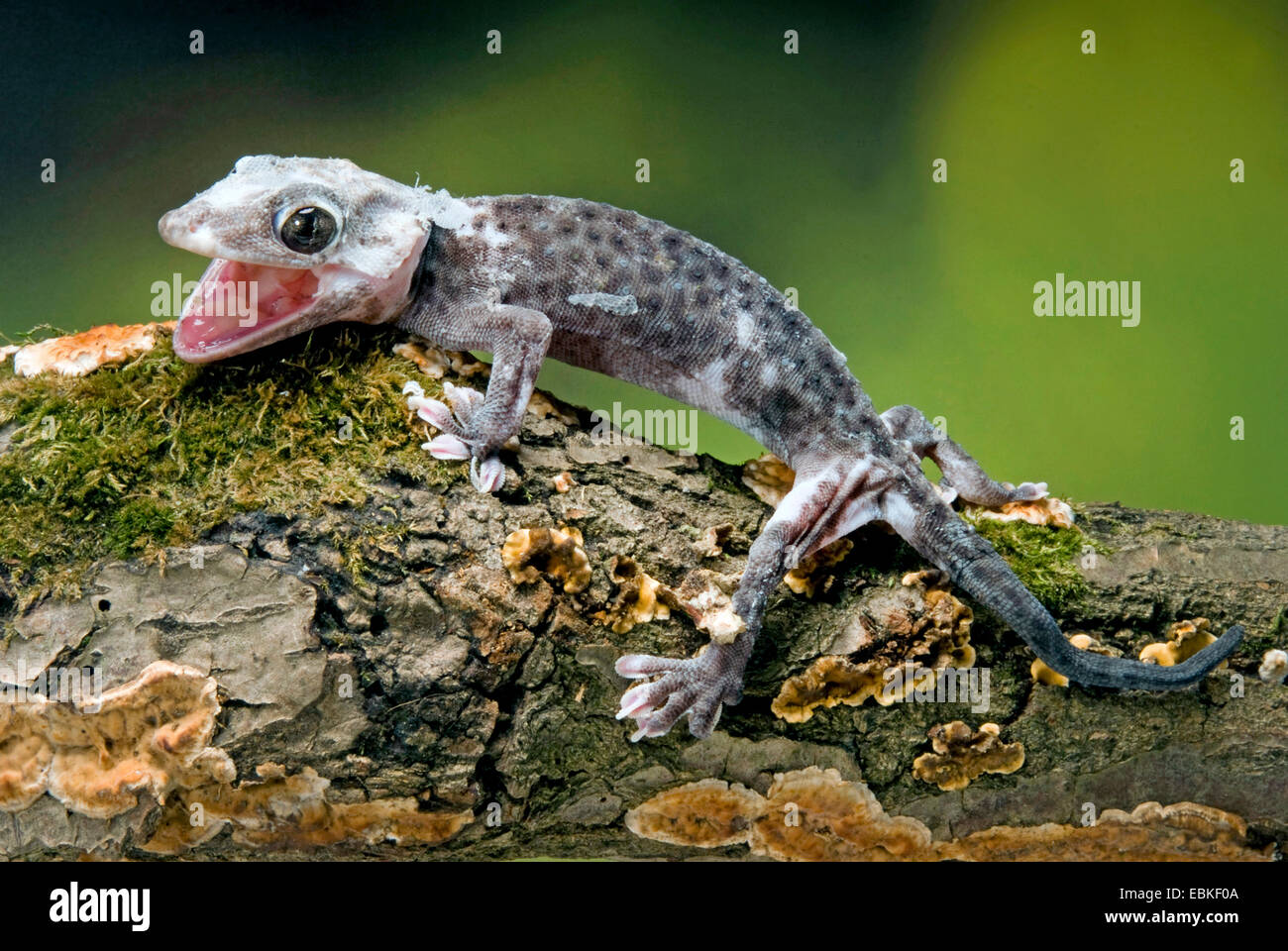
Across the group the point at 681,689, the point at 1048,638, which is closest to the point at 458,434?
the point at 681,689

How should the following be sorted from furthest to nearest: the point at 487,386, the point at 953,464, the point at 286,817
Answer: the point at 953,464 → the point at 487,386 → the point at 286,817

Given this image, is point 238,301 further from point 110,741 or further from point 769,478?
point 769,478

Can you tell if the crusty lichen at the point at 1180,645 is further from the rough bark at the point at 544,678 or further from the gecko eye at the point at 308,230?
the gecko eye at the point at 308,230

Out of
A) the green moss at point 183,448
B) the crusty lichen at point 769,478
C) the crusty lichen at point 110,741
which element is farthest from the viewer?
the crusty lichen at point 769,478

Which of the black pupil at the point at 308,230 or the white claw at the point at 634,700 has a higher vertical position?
the black pupil at the point at 308,230

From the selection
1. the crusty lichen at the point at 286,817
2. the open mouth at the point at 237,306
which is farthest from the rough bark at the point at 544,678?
the open mouth at the point at 237,306

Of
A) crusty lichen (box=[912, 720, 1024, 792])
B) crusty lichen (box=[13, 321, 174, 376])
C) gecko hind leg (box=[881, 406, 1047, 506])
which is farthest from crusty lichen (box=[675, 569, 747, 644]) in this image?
crusty lichen (box=[13, 321, 174, 376])
